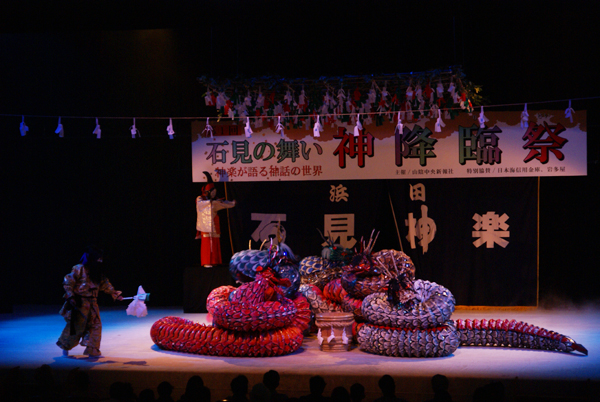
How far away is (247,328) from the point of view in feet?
17.4

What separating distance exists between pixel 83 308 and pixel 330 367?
2.27 meters

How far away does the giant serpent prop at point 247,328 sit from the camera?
530 centimetres

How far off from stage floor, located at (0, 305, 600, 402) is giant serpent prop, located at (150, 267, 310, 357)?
0.34 feet

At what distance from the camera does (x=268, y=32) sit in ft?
26.5

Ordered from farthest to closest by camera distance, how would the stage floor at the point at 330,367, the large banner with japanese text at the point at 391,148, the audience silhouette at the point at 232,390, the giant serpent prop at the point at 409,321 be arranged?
the large banner with japanese text at the point at 391,148 < the giant serpent prop at the point at 409,321 < the stage floor at the point at 330,367 < the audience silhouette at the point at 232,390

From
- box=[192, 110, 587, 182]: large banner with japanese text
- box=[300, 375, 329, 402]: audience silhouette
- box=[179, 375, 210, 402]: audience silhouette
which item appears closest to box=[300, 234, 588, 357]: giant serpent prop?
box=[192, 110, 587, 182]: large banner with japanese text

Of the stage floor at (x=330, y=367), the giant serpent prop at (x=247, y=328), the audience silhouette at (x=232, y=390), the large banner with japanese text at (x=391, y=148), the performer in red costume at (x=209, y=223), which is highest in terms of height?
the large banner with japanese text at (x=391, y=148)

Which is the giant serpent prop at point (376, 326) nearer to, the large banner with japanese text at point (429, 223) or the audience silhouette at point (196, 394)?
the large banner with japanese text at point (429, 223)

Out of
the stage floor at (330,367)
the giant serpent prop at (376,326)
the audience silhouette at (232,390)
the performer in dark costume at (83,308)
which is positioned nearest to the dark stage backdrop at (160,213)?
the stage floor at (330,367)

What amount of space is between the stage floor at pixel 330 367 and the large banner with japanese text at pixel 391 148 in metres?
2.31

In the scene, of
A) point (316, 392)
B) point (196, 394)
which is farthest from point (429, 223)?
point (196, 394)

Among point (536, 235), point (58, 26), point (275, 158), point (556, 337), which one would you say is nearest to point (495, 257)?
point (536, 235)

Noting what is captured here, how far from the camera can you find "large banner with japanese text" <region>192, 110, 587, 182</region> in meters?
7.65

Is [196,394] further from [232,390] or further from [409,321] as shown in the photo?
[409,321]
